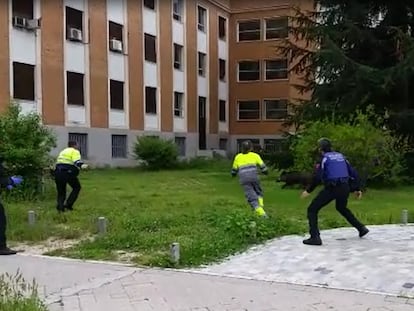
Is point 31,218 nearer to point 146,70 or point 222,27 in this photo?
point 146,70

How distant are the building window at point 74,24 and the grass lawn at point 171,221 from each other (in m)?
14.5

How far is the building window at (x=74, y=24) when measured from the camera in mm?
32188

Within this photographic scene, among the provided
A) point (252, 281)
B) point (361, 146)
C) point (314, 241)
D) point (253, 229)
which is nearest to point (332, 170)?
point (314, 241)

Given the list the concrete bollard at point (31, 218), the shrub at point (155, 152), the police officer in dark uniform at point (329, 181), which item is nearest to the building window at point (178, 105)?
the shrub at point (155, 152)

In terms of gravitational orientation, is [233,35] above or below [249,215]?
above

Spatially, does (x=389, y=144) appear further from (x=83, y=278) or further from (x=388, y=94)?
(x=83, y=278)

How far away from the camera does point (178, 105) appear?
42062 millimetres

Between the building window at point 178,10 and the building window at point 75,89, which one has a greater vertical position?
the building window at point 178,10

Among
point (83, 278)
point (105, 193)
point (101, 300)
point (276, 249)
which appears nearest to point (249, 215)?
point (276, 249)

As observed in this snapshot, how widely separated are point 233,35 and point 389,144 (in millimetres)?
29931

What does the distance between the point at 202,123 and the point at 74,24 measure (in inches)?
584

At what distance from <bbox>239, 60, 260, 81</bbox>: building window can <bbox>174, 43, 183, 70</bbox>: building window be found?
847 cm

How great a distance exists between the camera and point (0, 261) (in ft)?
29.1

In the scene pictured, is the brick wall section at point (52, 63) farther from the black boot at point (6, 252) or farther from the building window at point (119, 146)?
the black boot at point (6, 252)
